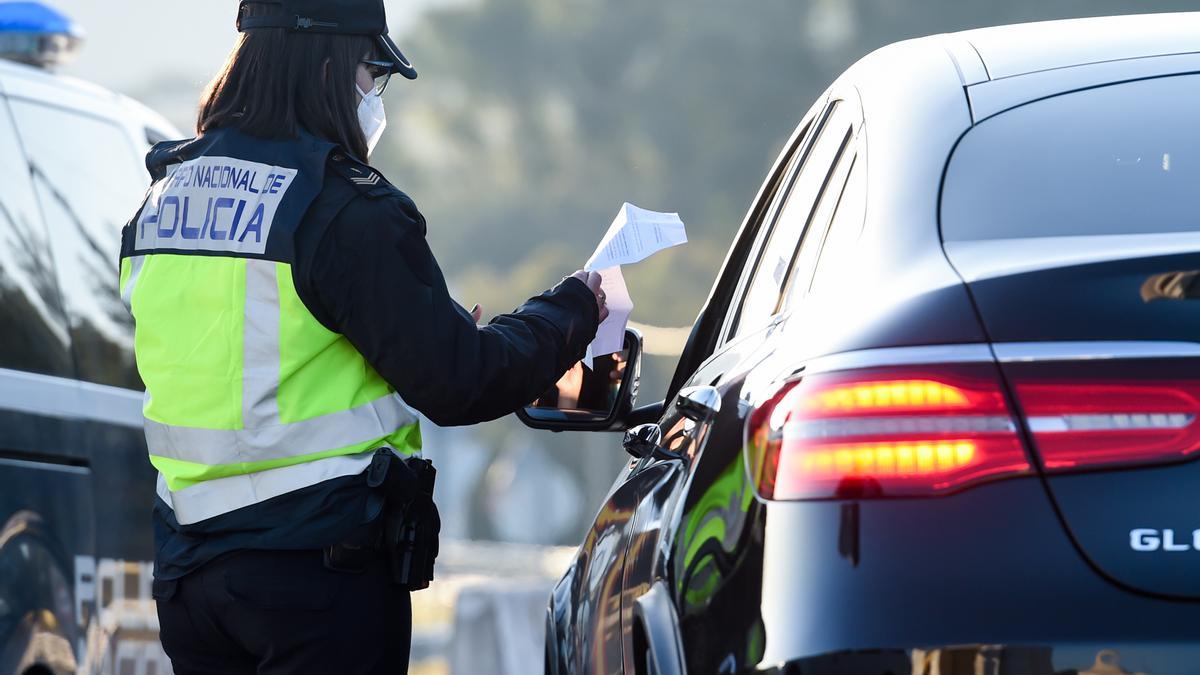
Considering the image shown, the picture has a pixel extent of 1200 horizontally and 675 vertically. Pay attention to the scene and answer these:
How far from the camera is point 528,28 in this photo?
51625 millimetres

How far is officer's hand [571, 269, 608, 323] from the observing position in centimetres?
358

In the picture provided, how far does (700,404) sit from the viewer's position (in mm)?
2600

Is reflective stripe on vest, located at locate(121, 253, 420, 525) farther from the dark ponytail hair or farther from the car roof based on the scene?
the car roof

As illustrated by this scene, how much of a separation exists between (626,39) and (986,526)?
49.3 meters

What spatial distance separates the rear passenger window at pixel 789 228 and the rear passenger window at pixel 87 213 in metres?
2.02

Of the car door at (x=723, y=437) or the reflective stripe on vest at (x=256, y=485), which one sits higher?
the car door at (x=723, y=437)

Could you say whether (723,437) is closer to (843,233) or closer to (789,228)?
(843,233)

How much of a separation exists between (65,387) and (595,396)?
144 centimetres

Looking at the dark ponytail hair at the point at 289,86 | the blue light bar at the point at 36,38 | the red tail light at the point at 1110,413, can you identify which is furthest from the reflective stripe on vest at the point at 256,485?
the blue light bar at the point at 36,38

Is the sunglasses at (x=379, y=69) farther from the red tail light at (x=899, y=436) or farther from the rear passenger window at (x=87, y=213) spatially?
the red tail light at (x=899, y=436)

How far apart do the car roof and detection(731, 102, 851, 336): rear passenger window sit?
250 millimetres

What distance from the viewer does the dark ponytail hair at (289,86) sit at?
3.29m

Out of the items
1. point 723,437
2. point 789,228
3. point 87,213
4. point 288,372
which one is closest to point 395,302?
point 288,372

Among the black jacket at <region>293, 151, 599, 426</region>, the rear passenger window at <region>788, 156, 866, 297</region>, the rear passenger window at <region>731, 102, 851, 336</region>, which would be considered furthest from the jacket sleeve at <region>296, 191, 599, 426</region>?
the rear passenger window at <region>788, 156, 866, 297</region>
